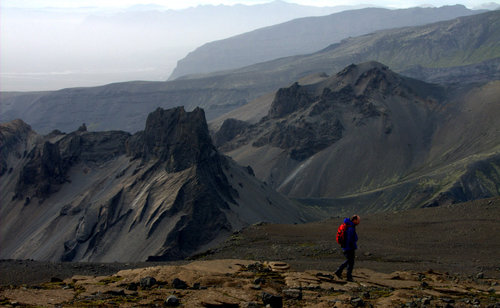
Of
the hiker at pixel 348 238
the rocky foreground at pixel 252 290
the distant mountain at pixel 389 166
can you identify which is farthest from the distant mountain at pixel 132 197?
the hiker at pixel 348 238

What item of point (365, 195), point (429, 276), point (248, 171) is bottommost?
point (365, 195)

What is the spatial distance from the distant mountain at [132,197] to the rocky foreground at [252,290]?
212ft

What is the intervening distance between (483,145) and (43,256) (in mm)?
126670

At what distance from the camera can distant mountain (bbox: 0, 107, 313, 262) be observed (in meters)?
104

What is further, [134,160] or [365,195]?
[365,195]

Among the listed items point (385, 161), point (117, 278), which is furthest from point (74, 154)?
point (117, 278)

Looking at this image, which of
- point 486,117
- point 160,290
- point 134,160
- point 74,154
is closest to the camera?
point 160,290

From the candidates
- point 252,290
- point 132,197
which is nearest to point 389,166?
point 132,197

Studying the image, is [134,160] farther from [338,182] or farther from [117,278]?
[117,278]

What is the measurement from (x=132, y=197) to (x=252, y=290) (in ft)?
303

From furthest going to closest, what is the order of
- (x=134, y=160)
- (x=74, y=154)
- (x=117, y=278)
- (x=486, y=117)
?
(x=486, y=117) < (x=74, y=154) < (x=134, y=160) < (x=117, y=278)

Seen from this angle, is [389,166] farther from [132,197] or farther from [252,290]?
[252,290]

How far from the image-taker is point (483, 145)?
586 feet

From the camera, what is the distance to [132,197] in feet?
383
